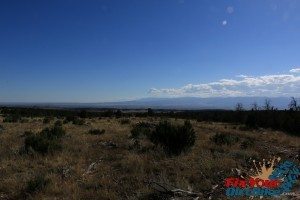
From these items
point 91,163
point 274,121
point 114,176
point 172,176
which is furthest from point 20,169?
point 274,121

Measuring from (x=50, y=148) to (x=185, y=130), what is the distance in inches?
212

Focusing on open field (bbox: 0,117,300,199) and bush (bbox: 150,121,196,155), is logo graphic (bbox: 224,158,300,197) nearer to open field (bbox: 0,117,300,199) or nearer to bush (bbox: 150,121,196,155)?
Result: open field (bbox: 0,117,300,199)

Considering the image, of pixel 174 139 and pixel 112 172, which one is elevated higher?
pixel 174 139

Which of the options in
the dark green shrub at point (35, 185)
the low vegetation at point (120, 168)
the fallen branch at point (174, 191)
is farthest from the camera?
the dark green shrub at point (35, 185)

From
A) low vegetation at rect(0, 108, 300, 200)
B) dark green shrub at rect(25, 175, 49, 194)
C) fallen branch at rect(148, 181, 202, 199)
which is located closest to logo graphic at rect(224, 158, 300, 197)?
low vegetation at rect(0, 108, 300, 200)

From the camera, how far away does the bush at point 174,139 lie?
46.9ft

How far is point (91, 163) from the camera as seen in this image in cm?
1257

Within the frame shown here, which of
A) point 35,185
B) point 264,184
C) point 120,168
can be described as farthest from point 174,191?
point 120,168

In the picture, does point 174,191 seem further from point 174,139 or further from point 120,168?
point 174,139

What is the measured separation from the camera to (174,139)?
14477 millimetres

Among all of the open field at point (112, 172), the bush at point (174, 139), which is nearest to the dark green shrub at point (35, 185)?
the open field at point (112, 172)

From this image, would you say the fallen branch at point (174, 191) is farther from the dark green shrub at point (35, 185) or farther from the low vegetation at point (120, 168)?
the dark green shrub at point (35, 185)

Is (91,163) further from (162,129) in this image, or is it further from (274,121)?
(274,121)

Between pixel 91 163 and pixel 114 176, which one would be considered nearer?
pixel 114 176
